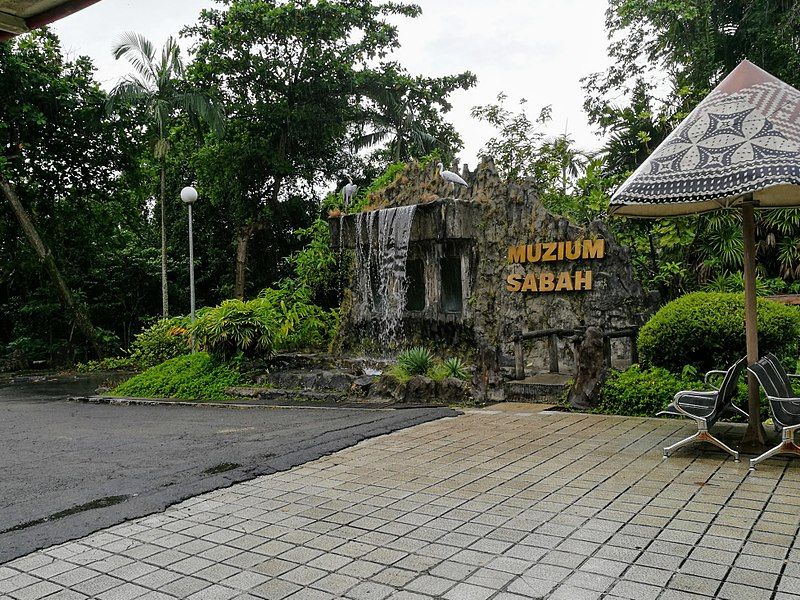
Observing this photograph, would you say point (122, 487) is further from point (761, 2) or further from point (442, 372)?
point (761, 2)

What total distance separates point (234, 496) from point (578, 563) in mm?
2636

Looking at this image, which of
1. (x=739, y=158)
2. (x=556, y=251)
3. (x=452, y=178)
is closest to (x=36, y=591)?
(x=739, y=158)

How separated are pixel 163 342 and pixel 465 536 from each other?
14592mm

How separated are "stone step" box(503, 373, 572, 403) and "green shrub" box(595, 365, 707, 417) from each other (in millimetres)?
694

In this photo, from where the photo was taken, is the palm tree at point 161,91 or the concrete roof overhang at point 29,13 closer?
the concrete roof overhang at point 29,13

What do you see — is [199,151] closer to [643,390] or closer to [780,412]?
[643,390]

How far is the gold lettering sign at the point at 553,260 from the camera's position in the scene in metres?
10.9

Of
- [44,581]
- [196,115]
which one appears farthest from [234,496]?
[196,115]

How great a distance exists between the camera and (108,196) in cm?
2183

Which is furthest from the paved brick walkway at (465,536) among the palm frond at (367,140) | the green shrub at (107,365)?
the palm frond at (367,140)

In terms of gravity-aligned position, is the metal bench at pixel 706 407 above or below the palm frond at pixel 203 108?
below

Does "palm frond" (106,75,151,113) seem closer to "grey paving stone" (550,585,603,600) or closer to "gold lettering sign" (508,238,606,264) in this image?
"gold lettering sign" (508,238,606,264)

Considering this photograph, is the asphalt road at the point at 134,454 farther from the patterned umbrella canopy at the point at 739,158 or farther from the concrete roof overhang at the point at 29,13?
the patterned umbrella canopy at the point at 739,158

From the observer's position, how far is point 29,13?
1707mm
